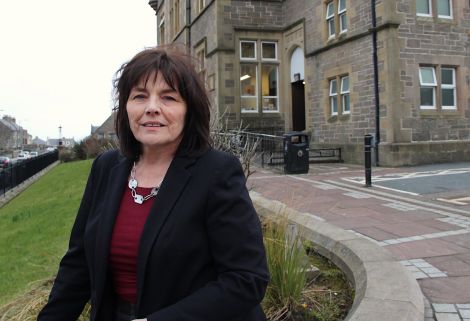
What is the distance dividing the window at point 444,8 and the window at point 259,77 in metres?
7.44

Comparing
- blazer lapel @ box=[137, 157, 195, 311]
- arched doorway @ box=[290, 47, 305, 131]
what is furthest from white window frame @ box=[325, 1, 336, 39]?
blazer lapel @ box=[137, 157, 195, 311]

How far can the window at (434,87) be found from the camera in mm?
13977

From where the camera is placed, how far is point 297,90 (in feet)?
65.9

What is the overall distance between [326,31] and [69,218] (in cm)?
1164

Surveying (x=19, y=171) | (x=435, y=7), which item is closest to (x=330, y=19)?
(x=435, y=7)

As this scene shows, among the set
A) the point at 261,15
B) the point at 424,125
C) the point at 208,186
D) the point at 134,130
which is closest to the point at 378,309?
the point at 208,186

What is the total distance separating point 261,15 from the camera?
19.7 meters

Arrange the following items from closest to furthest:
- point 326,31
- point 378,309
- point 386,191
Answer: point 378,309 < point 386,191 < point 326,31

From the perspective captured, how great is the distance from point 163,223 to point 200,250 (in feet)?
0.51

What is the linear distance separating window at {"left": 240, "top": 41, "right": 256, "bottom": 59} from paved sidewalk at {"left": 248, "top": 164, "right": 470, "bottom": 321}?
938 centimetres

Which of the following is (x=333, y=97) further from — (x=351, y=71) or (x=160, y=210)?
(x=160, y=210)

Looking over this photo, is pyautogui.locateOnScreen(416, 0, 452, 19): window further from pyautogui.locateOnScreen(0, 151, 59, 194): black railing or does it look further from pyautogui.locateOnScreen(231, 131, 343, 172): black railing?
pyautogui.locateOnScreen(0, 151, 59, 194): black railing

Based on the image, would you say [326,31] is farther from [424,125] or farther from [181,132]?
[181,132]

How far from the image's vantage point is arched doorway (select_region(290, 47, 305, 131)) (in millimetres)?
19109
